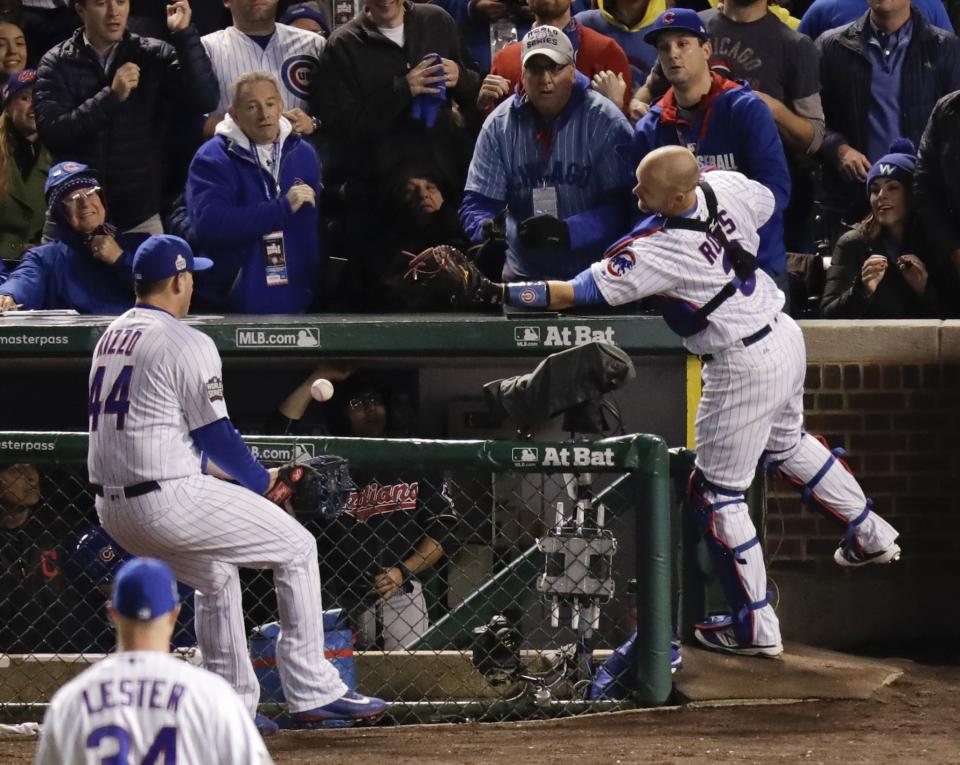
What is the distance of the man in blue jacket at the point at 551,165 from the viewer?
7.59 metres

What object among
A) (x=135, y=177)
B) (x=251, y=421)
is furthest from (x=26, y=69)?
(x=251, y=421)

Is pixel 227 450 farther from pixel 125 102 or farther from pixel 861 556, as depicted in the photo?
pixel 125 102

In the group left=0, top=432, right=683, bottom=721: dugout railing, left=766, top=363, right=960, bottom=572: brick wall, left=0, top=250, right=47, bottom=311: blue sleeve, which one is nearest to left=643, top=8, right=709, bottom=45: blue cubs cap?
left=766, top=363, right=960, bottom=572: brick wall

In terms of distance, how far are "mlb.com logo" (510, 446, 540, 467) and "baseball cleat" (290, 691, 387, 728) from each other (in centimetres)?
99

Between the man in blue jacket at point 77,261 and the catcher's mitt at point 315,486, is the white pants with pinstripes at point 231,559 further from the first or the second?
the man in blue jacket at point 77,261

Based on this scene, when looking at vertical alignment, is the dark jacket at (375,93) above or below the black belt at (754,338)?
above

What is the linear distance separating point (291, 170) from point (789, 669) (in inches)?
127

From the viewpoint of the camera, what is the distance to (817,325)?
24.1 ft

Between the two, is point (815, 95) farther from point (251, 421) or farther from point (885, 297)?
point (251, 421)

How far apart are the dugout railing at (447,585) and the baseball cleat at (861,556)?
69cm

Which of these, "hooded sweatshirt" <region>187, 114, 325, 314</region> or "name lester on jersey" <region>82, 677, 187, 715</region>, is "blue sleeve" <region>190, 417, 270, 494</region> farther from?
"name lester on jersey" <region>82, 677, 187, 715</region>

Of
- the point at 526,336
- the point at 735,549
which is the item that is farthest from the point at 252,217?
the point at 735,549

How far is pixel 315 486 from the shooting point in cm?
590

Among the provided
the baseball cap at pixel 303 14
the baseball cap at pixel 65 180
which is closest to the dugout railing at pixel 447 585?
the baseball cap at pixel 65 180
